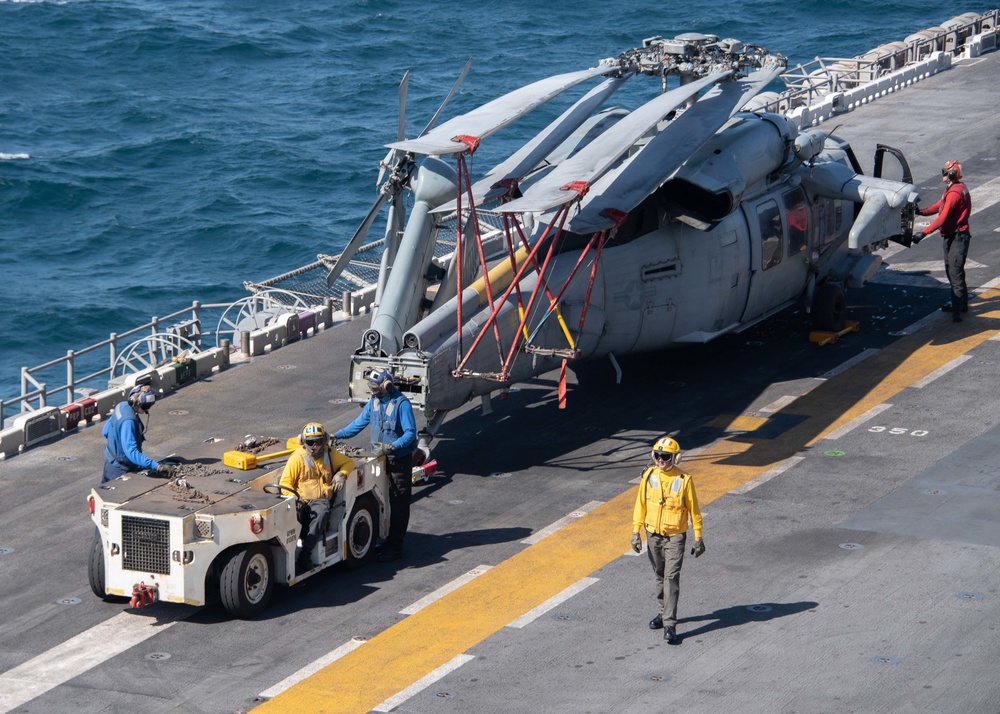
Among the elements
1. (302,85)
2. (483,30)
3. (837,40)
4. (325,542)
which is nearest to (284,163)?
(302,85)

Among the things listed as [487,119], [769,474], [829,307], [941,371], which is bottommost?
[769,474]

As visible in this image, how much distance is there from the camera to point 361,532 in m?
18.8

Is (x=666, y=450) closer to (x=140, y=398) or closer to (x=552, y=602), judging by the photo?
(x=552, y=602)

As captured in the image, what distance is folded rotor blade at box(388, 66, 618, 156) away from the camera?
20.5 m

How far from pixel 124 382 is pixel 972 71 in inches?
1321

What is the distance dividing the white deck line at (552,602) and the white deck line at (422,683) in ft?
3.43

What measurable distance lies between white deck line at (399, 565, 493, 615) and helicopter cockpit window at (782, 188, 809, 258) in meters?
10.7

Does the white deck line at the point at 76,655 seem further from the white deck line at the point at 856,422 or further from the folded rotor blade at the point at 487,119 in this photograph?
the white deck line at the point at 856,422

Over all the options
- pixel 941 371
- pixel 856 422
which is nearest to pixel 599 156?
pixel 856 422

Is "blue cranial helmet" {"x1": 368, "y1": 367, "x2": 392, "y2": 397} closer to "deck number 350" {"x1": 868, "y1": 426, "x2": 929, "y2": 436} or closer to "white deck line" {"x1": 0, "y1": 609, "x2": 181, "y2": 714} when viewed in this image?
"white deck line" {"x1": 0, "y1": 609, "x2": 181, "y2": 714}

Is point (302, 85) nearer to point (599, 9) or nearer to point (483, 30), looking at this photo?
point (483, 30)

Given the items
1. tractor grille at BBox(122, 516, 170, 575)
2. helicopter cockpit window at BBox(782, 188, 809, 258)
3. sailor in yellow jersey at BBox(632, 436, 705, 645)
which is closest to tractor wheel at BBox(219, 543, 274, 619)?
tractor grille at BBox(122, 516, 170, 575)

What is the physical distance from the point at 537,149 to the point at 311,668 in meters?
10.5

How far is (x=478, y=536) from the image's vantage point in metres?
20.0
